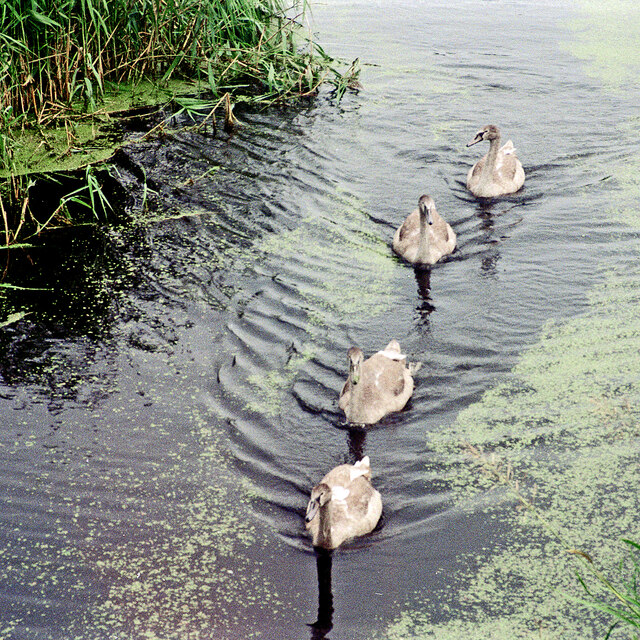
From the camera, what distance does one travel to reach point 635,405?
18.6 feet

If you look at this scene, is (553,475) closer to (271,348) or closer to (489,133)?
(271,348)

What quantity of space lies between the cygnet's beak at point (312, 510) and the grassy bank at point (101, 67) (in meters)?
4.44

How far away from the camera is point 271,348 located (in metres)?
6.46

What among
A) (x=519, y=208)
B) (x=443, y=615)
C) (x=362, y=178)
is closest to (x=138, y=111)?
(x=362, y=178)

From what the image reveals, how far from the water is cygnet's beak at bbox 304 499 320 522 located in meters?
0.27

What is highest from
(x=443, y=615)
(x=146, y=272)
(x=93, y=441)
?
(x=146, y=272)

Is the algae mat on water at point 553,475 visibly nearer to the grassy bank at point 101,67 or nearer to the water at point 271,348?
the water at point 271,348

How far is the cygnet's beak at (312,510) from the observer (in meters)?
4.53

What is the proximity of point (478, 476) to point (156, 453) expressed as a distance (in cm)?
202

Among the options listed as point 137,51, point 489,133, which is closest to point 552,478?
point 489,133

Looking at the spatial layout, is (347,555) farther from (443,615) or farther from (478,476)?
(478,476)

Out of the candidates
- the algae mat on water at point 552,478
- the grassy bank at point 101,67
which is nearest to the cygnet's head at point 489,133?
the algae mat on water at point 552,478

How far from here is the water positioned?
4.52 metres

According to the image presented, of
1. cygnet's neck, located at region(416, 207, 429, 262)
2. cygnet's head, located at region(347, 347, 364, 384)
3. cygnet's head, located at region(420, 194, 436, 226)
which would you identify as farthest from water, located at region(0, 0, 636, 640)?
cygnet's head, located at region(420, 194, 436, 226)
